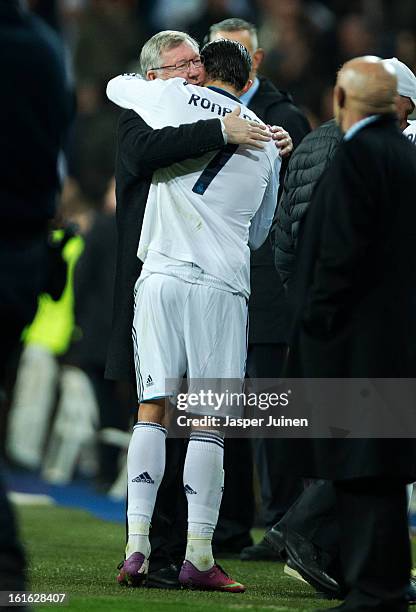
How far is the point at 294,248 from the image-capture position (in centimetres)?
625

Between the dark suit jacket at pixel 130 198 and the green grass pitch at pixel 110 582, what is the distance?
92 cm

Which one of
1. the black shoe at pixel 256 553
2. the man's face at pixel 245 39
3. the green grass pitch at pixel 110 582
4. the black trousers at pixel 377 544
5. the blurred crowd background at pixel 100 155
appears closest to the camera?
the black trousers at pixel 377 544

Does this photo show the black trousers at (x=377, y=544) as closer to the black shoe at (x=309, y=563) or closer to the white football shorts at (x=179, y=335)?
the black shoe at (x=309, y=563)

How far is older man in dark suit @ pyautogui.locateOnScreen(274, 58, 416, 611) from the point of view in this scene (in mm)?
4656

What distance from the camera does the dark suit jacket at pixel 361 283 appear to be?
466cm

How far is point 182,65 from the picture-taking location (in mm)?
6027

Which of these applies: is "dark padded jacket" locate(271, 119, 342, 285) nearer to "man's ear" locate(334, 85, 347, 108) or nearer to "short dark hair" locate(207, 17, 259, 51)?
"man's ear" locate(334, 85, 347, 108)

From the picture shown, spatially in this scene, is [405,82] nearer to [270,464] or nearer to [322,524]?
[322,524]

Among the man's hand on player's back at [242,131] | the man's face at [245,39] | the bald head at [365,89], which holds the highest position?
the man's face at [245,39]

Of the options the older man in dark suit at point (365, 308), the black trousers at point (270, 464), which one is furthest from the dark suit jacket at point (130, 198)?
the black trousers at point (270, 464)

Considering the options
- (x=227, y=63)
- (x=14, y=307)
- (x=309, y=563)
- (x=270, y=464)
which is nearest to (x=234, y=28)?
(x=227, y=63)

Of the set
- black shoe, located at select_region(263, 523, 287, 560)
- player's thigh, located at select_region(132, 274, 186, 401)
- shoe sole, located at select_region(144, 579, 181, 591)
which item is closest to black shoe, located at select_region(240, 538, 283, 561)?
black shoe, located at select_region(263, 523, 287, 560)

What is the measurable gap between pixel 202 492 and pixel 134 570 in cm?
41

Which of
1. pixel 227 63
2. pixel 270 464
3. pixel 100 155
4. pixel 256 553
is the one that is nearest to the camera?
pixel 227 63
